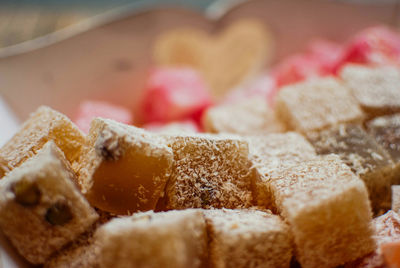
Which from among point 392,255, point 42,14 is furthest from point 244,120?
point 42,14

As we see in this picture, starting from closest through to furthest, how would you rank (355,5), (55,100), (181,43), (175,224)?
(175,224)
(55,100)
(181,43)
(355,5)

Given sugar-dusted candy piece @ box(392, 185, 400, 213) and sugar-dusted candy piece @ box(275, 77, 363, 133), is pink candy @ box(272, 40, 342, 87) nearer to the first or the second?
sugar-dusted candy piece @ box(275, 77, 363, 133)

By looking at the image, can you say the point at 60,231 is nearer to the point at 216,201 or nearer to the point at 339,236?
the point at 216,201

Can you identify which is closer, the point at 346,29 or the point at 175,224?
the point at 175,224

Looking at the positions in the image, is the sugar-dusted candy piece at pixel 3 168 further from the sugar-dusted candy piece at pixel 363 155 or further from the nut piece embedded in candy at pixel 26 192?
the sugar-dusted candy piece at pixel 363 155

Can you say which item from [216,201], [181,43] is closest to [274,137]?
[216,201]

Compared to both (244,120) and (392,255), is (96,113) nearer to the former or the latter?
(244,120)

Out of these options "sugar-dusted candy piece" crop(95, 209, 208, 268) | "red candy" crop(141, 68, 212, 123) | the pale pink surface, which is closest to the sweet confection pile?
"sugar-dusted candy piece" crop(95, 209, 208, 268)
